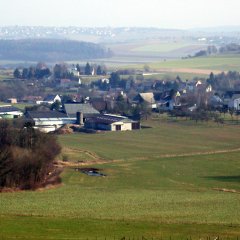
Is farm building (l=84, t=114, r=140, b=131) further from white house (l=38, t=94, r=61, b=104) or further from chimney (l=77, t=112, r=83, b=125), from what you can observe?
white house (l=38, t=94, r=61, b=104)

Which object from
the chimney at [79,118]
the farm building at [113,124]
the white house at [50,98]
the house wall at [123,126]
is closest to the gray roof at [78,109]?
the chimney at [79,118]

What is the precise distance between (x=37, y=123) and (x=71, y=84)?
77.7 feet

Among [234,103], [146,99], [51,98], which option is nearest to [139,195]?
[234,103]

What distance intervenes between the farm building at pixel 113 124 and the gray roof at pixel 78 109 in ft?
7.70

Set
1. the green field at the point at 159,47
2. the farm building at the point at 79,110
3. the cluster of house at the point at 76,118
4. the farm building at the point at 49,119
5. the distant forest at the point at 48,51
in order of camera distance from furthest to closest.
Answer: the green field at the point at 159,47, the distant forest at the point at 48,51, the farm building at the point at 79,110, the farm building at the point at 49,119, the cluster of house at the point at 76,118

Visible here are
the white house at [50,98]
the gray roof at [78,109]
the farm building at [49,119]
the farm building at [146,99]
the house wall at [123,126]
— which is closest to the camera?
the house wall at [123,126]

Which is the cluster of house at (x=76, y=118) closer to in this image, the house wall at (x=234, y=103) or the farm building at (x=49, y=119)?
the farm building at (x=49, y=119)

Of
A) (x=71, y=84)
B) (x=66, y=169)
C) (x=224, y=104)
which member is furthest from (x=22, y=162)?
(x=71, y=84)

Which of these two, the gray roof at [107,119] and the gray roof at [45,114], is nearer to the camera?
the gray roof at [107,119]

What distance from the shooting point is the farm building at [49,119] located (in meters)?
34.1

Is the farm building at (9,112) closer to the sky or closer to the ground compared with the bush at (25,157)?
closer to the ground

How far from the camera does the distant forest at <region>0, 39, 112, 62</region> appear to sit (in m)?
105

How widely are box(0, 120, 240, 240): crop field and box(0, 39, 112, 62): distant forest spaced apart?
75155mm

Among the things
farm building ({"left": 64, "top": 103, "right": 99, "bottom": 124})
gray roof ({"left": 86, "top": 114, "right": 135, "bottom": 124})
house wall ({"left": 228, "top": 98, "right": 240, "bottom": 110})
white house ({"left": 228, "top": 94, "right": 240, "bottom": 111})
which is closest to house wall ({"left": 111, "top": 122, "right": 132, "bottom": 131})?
gray roof ({"left": 86, "top": 114, "right": 135, "bottom": 124})
